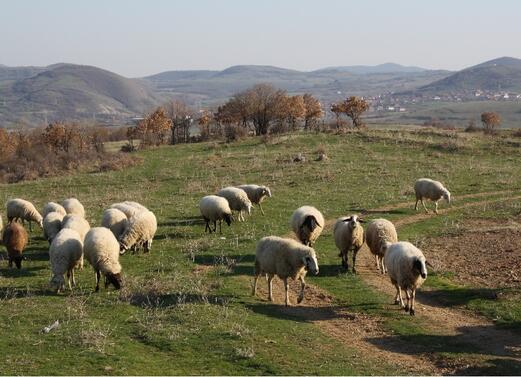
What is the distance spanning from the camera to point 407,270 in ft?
53.9

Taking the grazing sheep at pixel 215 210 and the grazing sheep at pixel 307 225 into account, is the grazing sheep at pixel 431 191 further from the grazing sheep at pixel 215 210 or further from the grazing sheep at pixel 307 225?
the grazing sheep at pixel 215 210

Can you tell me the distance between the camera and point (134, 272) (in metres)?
20.2

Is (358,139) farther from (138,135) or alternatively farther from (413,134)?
(138,135)

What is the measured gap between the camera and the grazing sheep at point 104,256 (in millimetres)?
18156

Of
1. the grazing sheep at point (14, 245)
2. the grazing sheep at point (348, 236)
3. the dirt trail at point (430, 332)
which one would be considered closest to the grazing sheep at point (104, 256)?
the grazing sheep at point (14, 245)

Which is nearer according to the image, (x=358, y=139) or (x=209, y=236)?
(x=209, y=236)

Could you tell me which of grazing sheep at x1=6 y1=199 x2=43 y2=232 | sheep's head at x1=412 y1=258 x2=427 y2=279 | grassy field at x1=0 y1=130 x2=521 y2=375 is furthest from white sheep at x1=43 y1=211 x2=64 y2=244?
sheep's head at x1=412 y1=258 x2=427 y2=279

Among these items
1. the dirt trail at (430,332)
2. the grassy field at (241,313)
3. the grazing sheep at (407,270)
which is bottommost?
the dirt trail at (430,332)

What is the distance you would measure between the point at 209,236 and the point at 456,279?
11111 millimetres

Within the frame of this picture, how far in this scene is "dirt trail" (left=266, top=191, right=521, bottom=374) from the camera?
43.6 ft

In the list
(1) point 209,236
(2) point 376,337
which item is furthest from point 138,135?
(2) point 376,337

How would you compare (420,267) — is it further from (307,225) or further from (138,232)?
(138,232)

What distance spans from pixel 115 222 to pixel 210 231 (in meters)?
5.10

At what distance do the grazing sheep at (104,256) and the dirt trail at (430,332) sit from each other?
4812 mm
